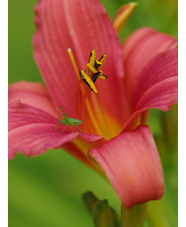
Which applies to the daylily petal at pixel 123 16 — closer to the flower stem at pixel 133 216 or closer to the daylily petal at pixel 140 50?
the daylily petal at pixel 140 50

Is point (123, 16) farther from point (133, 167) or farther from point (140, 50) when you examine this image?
point (133, 167)

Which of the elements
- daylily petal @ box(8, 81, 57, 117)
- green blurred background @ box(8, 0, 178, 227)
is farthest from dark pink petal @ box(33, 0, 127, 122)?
green blurred background @ box(8, 0, 178, 227)

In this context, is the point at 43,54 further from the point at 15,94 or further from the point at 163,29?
the point at 163,29

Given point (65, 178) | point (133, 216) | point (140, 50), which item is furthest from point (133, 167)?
point (65, 178)

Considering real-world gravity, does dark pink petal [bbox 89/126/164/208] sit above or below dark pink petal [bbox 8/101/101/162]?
below

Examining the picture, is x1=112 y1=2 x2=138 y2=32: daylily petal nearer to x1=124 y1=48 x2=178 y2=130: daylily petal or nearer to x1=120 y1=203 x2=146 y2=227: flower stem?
x1=124 y1=48 x2=178 y2=130: daylily petal

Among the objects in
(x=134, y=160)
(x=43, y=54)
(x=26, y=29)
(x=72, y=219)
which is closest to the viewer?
(x=134, y=160)

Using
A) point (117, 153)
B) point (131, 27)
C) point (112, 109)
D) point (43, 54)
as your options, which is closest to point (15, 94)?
point (43, 54)
